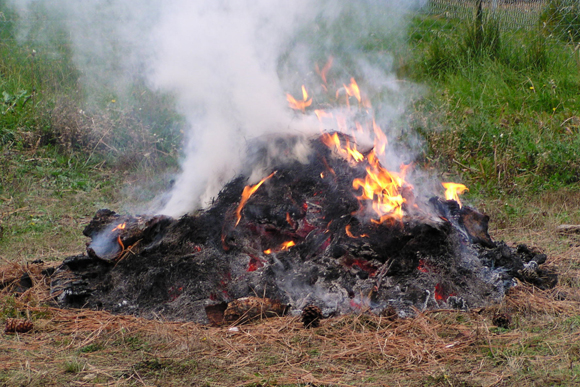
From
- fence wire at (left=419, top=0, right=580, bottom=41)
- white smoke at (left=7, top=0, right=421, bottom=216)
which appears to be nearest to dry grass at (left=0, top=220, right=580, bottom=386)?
white smoke at (left=7, top=0, right=421, bottom=216)

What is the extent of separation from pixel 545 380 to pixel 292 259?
6.30ft

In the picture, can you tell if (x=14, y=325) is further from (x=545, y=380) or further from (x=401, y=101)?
(x=401, y=101)

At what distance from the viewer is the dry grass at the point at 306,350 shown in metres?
2.75

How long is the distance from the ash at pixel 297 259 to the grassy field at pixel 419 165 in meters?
0.22

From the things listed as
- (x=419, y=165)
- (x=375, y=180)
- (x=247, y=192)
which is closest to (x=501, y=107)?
(x=419, y=165)

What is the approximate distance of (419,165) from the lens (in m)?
7.61

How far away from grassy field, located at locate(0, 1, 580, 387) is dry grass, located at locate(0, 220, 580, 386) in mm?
11

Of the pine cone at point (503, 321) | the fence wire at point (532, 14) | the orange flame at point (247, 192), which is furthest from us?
the fence wire at point (532, 14)

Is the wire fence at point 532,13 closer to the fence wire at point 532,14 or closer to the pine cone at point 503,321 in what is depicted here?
the fence wire at point 532,14

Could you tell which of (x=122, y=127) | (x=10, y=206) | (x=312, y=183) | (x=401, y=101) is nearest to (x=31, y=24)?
(x=122, y=127)

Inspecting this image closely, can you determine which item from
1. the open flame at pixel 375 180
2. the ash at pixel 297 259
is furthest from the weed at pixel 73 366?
the open flame at pixel 375 180

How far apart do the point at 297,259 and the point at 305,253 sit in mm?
79

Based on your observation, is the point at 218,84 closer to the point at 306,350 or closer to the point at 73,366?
the point at 306,350

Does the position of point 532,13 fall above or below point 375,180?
above
